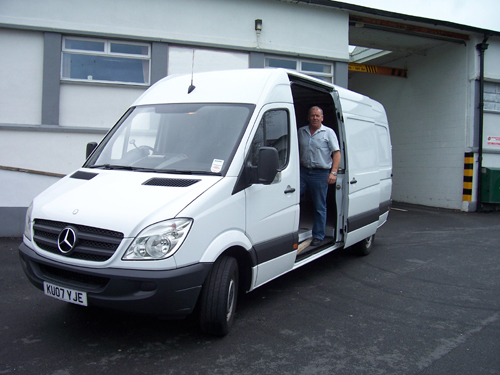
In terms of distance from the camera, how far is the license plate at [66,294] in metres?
3.36

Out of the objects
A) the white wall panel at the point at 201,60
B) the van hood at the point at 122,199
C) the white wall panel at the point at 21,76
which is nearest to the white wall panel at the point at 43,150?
the white wall panel at the point at 21,76

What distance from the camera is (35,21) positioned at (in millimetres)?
9109

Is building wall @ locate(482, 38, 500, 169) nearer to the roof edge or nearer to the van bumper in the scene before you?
the roof edge

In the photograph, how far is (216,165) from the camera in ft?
12.9

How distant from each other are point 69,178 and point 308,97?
406cm

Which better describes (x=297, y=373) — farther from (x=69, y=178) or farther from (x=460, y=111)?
(x=460, y=111)

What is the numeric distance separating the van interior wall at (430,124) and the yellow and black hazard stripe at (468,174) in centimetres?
21

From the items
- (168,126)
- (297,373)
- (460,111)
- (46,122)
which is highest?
(460,111)

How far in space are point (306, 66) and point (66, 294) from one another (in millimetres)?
9438

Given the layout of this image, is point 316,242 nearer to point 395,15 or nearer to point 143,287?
point 143,287

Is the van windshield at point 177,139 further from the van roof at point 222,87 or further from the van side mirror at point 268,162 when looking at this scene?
the van side mirror at point 268,162

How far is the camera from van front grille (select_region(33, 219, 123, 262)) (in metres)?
3.31

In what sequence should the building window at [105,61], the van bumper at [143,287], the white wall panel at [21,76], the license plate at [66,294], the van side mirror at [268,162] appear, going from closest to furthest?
the van bumper at [143,287], the license plate at [66,294], the van side mirror at [268,162], the white wall panel at [21,76], the building window at [105,61]

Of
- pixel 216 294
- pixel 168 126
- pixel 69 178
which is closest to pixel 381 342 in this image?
pixel 216 294
